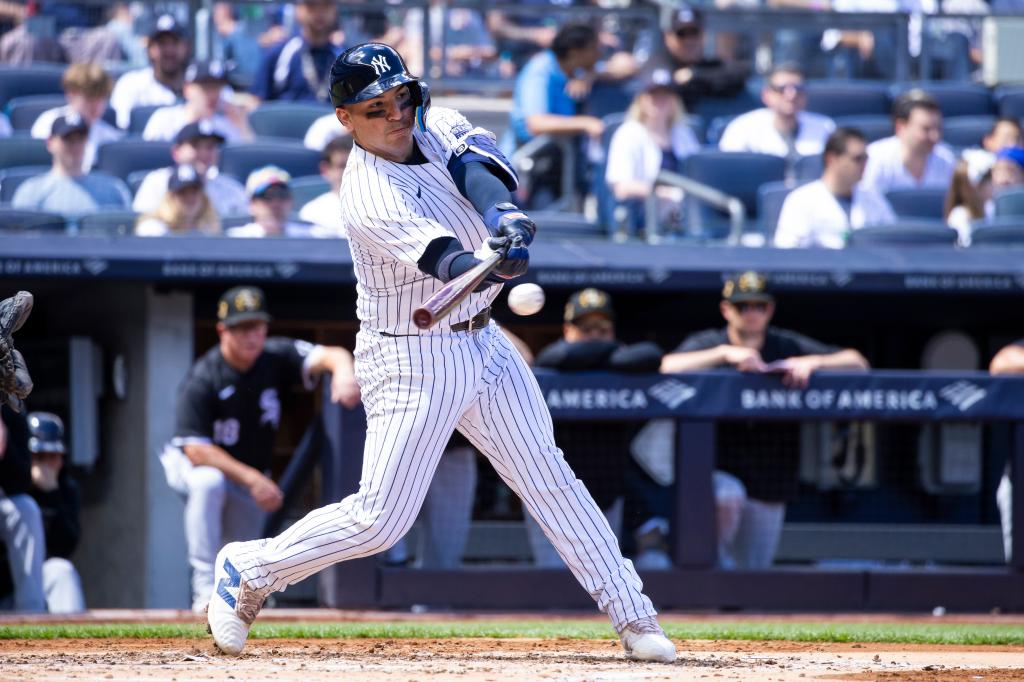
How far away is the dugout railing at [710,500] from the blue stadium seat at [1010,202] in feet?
6.42

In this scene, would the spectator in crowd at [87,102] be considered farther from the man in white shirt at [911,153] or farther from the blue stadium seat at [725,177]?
the man in white shirt at [911,153]

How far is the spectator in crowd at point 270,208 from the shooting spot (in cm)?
734

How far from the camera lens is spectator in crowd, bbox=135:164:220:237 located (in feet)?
24.1

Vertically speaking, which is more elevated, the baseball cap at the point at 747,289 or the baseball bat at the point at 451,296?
the baseball cap at the point at 747,289

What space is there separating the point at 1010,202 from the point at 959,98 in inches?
80.8

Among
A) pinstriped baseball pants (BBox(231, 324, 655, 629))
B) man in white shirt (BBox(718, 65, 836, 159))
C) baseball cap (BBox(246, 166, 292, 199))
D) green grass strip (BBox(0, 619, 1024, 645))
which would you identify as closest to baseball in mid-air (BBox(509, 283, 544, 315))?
pinstriped baseball pants (BBox(231, 324, 655, 629))

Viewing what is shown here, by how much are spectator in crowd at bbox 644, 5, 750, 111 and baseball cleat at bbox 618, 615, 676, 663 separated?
19.5ft

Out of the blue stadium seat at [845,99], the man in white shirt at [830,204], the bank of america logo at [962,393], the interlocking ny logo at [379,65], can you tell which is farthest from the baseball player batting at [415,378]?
the blue stadium seat at [845,99]

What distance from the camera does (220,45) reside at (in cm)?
982

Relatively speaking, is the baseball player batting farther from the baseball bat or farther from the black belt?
the baseball bat

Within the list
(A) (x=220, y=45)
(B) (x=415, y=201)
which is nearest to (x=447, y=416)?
(B) (x=415, y=201)

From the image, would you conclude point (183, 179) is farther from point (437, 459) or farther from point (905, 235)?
point (437, 459)

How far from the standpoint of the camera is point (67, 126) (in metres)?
7.57

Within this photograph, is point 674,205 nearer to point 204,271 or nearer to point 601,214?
point 601,214
